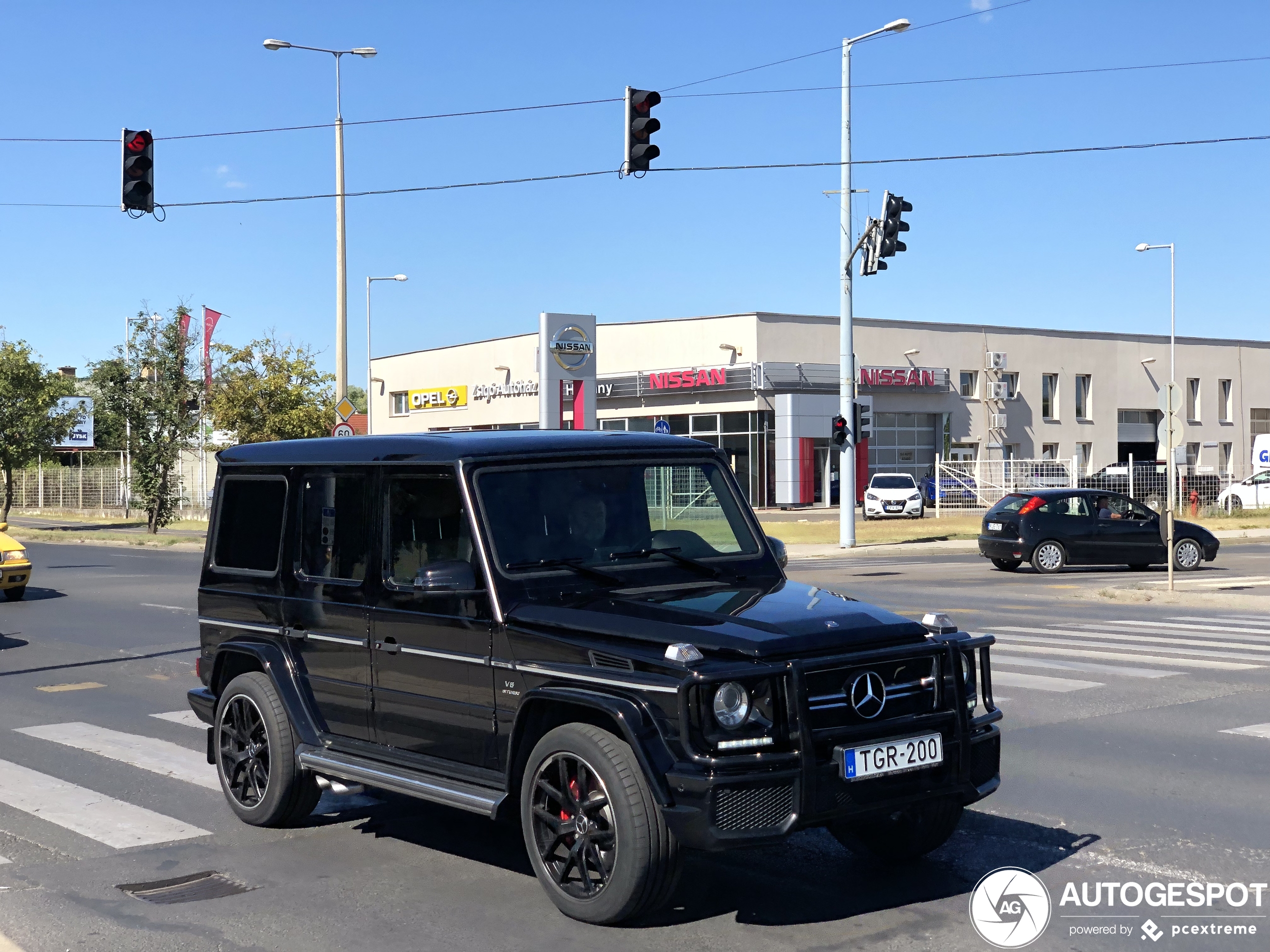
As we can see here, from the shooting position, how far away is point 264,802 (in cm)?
694

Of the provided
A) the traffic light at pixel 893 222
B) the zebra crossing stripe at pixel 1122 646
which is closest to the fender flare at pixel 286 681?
the zebra crossing stripe at pixel 1122 646

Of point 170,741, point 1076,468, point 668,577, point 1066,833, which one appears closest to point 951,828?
point 1066,833

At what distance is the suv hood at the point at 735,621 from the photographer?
5.14m

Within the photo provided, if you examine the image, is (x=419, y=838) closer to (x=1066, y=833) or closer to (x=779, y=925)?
(x=779, y=925)

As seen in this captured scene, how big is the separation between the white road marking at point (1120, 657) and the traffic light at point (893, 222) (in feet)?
42.3

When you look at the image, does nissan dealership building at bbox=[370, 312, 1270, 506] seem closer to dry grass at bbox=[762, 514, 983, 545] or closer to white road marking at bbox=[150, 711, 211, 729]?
dry grass at bbox=[762, 514, 983, 545]

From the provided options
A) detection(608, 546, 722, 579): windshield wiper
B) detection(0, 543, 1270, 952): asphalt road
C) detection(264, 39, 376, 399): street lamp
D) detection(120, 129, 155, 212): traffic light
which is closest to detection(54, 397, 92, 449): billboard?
detection(264, 39, 376, 399): street lamp

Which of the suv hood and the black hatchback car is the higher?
the suv hood

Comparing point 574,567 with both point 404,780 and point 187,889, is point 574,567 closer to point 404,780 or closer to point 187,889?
point 404,780

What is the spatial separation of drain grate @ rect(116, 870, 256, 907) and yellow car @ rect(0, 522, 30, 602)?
16.3 metres

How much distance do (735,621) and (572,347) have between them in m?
28.5

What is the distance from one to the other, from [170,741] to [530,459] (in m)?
4.68

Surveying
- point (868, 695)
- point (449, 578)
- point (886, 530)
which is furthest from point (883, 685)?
point (886, 530)

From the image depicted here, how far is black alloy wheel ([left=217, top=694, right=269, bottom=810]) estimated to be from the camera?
704 cm
